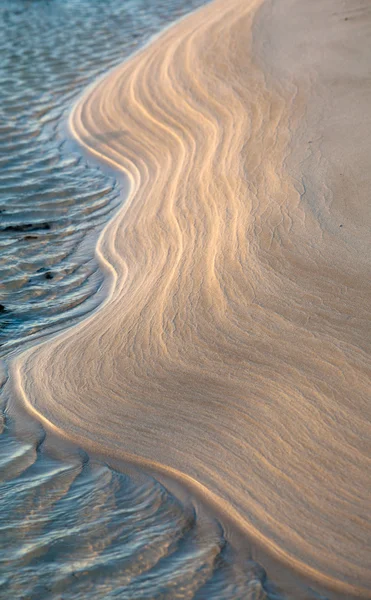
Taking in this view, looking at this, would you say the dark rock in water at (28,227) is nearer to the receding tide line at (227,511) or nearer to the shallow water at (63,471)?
the shallow water at (63,471)

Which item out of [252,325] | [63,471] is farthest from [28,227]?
[63,471]

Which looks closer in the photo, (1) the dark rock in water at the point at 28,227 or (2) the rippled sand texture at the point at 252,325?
(2) the rippled sand texture at the point at 252,325

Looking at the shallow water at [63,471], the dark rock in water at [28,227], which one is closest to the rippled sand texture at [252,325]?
the shallow water at [63,471]

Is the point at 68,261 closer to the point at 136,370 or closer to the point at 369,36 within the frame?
the point at 136,370

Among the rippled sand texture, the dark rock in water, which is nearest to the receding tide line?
the rippled sand texture

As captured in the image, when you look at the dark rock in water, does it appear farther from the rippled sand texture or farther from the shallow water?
the rippled sand texture

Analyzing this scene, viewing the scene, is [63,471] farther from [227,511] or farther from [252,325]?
[252,325]
